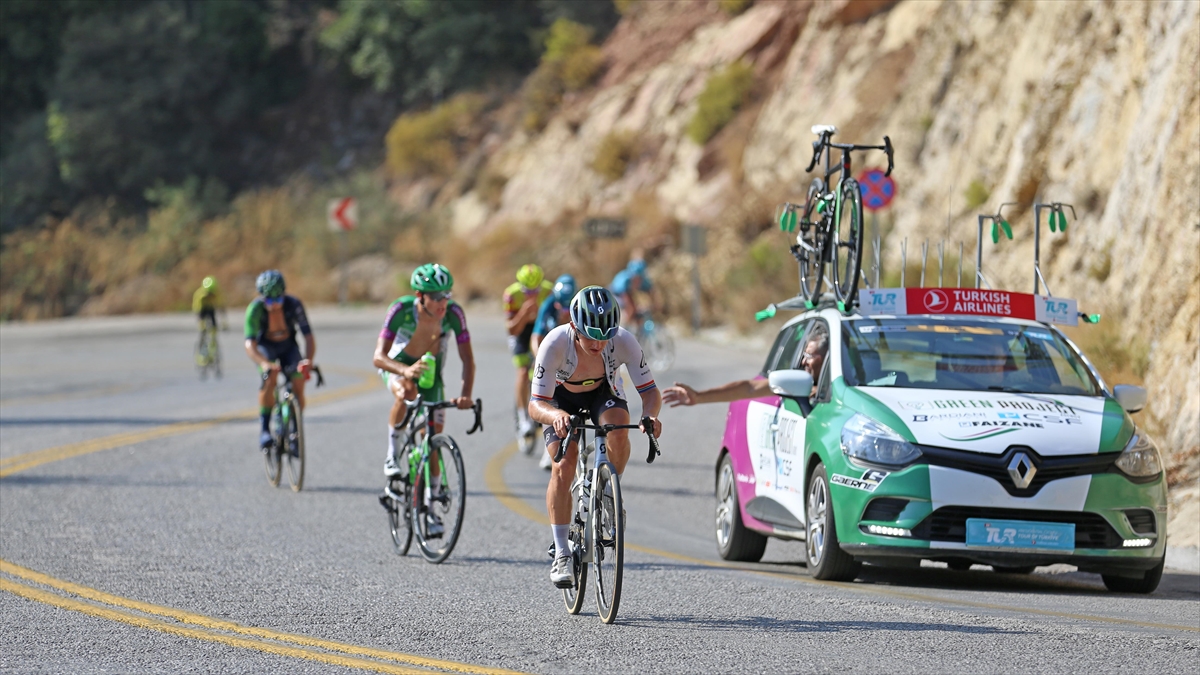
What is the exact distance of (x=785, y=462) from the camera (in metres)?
9.73

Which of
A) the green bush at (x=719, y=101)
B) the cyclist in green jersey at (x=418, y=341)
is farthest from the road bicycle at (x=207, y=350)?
the green bush at (x=719, y=101)

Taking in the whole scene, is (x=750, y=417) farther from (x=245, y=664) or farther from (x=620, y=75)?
(x=620, y=75)

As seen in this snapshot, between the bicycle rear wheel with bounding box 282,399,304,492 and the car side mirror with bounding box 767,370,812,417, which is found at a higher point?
the car side mirror with bounding box 767,370,812,417

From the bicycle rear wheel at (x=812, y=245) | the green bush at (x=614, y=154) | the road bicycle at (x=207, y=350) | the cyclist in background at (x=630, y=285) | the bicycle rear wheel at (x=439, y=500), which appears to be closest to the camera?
the bicycle rear wheel at (x=439, y=500)

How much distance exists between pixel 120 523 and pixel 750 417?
4665 mm

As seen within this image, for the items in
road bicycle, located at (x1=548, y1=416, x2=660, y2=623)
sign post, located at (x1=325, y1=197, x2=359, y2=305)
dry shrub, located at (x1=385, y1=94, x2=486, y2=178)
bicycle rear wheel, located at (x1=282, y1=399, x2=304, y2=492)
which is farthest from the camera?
dry shrub, located at (x1=385, y1=94, x2=486, y2=178)

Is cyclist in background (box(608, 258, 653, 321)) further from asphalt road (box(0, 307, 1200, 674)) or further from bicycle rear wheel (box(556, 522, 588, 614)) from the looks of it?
bicycle rear wheel (box(556, 522, 588, 614))

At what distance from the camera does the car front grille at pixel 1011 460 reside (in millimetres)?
8414

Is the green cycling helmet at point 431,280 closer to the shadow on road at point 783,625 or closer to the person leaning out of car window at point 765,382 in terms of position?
the person leaning out of car window at point 765,382

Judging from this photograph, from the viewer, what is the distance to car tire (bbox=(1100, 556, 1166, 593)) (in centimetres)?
888

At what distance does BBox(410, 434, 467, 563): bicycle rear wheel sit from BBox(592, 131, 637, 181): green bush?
4280 centimetres

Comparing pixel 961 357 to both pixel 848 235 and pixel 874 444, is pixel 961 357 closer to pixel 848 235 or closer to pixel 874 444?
pixel 874 444

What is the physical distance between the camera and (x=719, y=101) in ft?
163

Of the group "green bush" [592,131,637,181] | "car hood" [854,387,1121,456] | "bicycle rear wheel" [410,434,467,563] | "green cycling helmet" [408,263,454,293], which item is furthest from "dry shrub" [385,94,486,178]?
"car hood" [854,387,1121,456]
